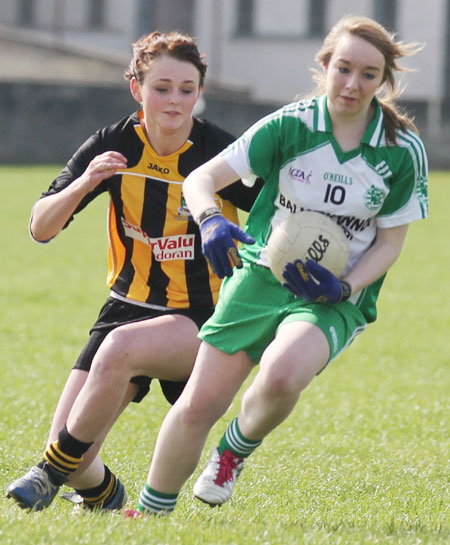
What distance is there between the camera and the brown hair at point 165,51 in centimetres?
479

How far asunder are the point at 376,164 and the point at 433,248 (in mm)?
13754

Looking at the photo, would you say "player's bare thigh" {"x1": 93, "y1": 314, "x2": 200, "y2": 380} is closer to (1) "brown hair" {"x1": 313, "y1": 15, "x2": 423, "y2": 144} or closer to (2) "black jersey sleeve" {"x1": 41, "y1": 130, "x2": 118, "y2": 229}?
(2) "black jersey sleeve" {"x1": 41, "y1": 130, "x2": 118, "y2": 229}

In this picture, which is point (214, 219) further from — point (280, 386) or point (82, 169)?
point (82, 169)

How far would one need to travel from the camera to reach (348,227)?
4441 millimetres

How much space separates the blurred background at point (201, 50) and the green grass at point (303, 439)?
49.5ft

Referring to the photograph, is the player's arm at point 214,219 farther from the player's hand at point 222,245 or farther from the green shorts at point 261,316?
the green shorts at point 261,316

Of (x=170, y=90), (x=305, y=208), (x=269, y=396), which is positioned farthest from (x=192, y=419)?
(x=170, y=90)

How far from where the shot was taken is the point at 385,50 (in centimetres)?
433

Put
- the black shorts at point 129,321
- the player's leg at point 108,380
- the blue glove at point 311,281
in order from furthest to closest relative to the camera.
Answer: the black shorts at point 129,321
the player's leg at point 108,380
the blue glove at point 311,281

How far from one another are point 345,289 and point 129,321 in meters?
1.08

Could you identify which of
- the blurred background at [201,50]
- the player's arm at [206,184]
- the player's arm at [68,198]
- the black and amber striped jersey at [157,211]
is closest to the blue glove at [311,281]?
the player's arm at [206,184]

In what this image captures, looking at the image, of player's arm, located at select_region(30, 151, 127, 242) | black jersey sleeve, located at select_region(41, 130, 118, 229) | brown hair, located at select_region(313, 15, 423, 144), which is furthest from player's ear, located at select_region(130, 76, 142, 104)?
brown hair, located at select_region(313, 15, 423, 144)

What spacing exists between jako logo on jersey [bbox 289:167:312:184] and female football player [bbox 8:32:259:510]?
0.54 meters

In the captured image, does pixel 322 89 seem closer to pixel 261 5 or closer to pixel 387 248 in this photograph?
pixel 387 248
